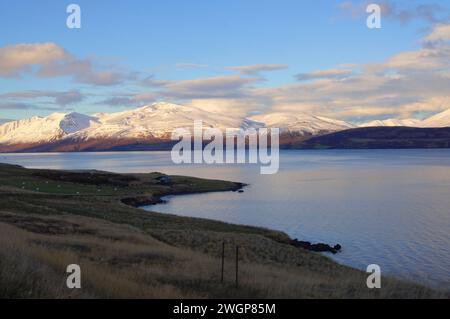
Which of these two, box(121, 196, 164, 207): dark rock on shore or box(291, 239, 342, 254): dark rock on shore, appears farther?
box(121, 196, 164, 207): dark rock on shore

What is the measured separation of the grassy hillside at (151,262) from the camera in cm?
1575

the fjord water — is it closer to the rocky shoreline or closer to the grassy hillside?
the rocky shoreline

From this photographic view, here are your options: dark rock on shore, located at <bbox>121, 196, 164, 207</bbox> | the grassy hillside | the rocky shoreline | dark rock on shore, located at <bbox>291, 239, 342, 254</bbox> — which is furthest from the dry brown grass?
dark rock on shore, located at <bbox>121, 196, 164, 207</bbox>

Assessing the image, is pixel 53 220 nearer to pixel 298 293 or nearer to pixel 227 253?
pixel 227 253

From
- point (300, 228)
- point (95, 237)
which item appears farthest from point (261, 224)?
point (95, 237)

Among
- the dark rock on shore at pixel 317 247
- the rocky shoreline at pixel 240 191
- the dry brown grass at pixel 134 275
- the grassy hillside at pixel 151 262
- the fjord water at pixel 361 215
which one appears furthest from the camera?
the rocky shoreline at pixel 240 191

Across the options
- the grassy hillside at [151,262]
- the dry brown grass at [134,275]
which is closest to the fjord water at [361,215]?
the grassy hillside at [151,262]

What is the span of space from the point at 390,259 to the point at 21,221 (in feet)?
101

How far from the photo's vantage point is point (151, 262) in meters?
25.3

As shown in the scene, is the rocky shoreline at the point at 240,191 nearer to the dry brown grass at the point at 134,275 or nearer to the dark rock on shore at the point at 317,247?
the dark rock on shore at the point at 317,247

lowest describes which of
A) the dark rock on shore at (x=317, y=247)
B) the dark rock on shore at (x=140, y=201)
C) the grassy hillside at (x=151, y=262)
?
the dark rock on shore at (x=317, y=247)

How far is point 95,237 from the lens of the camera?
34.7 meters

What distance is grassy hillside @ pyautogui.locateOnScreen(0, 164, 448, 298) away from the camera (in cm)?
1575

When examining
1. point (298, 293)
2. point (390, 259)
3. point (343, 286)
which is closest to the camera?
point (298, 293)
